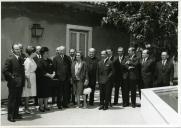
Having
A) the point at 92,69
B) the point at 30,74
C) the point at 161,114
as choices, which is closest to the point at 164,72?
the point at 92,69

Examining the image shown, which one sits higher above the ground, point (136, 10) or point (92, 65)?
point (136, 10)

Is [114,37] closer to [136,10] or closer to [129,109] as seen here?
[136,10]

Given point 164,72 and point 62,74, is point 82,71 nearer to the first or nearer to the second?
point 62,74

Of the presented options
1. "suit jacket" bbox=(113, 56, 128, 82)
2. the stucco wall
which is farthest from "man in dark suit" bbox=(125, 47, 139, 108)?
the stucco wall

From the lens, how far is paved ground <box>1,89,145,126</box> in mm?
8359

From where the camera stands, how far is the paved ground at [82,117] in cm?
836

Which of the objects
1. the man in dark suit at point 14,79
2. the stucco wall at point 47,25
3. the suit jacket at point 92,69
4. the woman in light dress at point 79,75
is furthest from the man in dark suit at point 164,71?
the stucco wall at point 47,25

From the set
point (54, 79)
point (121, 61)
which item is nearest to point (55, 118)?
point (54, 79)

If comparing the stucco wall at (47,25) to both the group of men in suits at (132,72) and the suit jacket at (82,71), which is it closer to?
the suit jacket at (82,71)

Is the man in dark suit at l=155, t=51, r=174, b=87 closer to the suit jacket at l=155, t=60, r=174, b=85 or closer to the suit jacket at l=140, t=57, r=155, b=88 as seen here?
the suit jacket at l=155, t=60, r=174, b=85

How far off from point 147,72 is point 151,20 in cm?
326

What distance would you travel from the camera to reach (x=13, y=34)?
39.4 ft

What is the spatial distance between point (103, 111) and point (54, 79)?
161 centimetres

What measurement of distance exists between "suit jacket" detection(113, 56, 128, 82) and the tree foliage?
8.88ft
